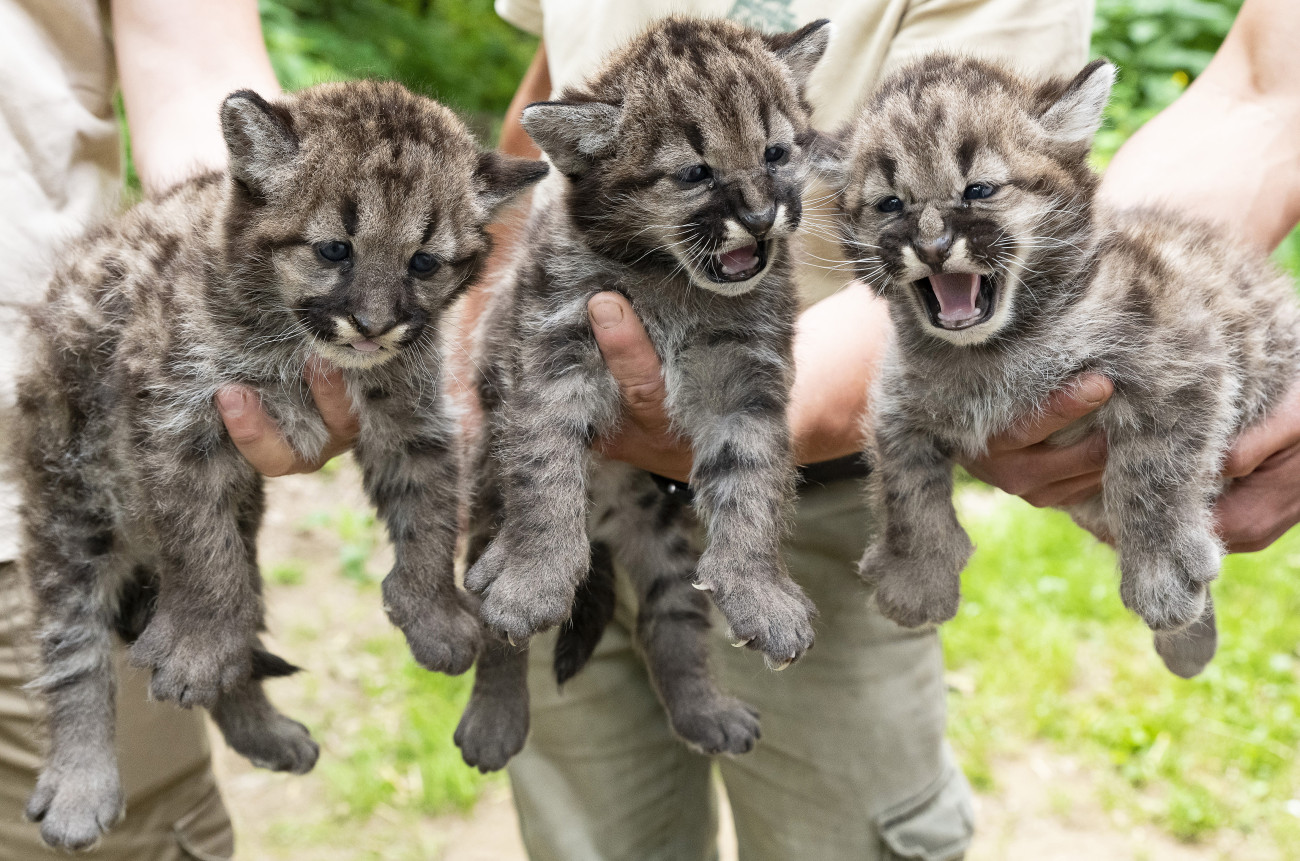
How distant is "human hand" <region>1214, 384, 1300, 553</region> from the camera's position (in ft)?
11.2

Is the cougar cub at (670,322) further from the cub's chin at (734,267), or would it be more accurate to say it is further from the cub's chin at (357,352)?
the cub's chin at (357,352)

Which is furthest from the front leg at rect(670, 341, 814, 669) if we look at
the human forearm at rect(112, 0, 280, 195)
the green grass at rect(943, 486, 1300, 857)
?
the green grass at rect(943, 486, 1300, 857)

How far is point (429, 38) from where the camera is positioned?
13758 mm

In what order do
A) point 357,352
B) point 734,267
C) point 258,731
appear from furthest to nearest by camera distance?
1. point 258,731
2. point 734,267
3. point 357,352

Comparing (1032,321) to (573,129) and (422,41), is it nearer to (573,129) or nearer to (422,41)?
(573,129)

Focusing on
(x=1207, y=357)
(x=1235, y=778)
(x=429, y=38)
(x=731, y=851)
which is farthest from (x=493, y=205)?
(x=429, y=38)

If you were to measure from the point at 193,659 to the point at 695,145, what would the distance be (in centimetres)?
186

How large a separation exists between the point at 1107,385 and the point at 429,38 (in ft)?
39.9

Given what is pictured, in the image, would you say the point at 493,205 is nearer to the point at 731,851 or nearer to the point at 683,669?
the point at 683,669

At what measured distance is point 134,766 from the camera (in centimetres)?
374

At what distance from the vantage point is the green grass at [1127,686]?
612 cm

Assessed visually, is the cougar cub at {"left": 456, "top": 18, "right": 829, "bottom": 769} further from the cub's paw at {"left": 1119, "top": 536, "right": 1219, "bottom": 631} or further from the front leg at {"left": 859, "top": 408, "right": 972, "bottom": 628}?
the cub's paw at {"left": 1119, "top": 536, "right": 1219, "bottom": 631}

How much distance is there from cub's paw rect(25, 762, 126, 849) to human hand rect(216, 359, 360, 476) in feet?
3.23

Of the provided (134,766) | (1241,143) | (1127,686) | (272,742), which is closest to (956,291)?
(1241,143)
